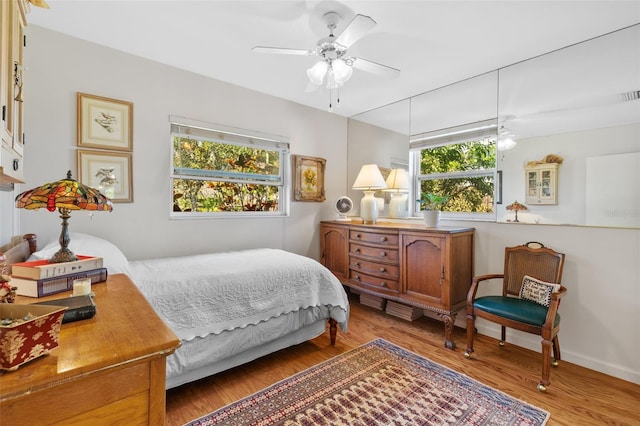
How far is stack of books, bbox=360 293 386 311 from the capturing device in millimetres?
3406

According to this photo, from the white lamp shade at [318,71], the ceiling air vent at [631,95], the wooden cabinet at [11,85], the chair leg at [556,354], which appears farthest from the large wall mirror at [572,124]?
the wooden cabinet at [11,85]

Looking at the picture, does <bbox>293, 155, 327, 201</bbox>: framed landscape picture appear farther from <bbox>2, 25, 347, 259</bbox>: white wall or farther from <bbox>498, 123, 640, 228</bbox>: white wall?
<bbox>498, 123, 640, 228</bbox>: white wall

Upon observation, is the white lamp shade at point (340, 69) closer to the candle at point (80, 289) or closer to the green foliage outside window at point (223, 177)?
the green foliage outside window at point (223, 177)

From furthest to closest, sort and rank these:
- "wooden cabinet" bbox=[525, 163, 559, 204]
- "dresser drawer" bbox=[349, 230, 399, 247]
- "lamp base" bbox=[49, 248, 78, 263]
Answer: "dresser drawer" bbox=[349, 230, 399, 247] < "wooden cabinet" bbox=[525, 163, 559, 204] < "lamp base" bbox=[49, 248, 78, 263]

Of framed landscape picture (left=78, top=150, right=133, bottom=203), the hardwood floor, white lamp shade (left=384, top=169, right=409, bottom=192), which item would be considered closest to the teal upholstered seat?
the hardwood floor

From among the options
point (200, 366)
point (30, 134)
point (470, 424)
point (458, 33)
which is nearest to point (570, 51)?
point (458, 33)

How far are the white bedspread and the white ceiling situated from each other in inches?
69.5

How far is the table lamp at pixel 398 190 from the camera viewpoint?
11.3 feet

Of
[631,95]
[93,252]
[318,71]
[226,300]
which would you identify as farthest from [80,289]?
[631,95]

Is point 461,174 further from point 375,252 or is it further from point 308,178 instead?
point 308,178

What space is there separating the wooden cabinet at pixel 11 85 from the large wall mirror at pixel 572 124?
318cm

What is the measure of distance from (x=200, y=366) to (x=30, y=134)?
2.07 meters

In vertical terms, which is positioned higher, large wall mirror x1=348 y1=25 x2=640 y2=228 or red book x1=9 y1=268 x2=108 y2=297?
large wall mirror x1=348 y1=25 x2=640 y2=228

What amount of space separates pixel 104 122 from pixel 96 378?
2.38 m
